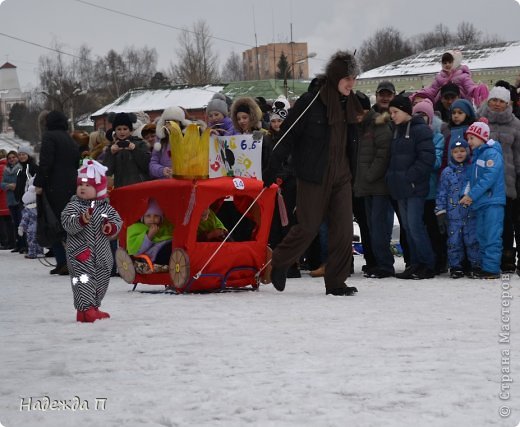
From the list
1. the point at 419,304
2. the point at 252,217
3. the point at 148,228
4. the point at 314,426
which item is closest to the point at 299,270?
the point at 252,217

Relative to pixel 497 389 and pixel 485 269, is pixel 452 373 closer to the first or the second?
pixel 497 389

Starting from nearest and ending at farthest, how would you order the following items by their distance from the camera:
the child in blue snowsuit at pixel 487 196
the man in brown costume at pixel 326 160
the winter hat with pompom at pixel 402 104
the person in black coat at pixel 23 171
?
the man in brown costume at pixel 326 160 → the child in blue snowsuit at pixel 487 196 → the winter hat with pompom at pixel 402 104 → the person in black coat at pixel 23 171

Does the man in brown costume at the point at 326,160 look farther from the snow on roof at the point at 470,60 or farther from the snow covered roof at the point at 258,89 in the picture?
the snow covered roof at the point at 258,89

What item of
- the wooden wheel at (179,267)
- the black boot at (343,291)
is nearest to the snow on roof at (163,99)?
the wooden wheel at (179,267)

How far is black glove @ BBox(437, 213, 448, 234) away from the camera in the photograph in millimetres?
9922

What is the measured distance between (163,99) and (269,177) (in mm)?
70892

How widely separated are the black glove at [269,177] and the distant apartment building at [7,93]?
121 metres

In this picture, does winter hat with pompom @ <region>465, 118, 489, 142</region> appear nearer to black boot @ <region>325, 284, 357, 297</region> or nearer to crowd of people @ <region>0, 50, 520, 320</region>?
crowd of people @ <region>0, 50, 520, 320</region>

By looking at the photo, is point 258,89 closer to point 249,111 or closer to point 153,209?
point 249,111

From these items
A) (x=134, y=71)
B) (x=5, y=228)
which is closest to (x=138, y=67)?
(x=134, y=71)

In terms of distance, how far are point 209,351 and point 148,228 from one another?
12.2 feet

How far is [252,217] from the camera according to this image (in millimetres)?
9469

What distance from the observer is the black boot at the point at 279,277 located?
864 centimetres

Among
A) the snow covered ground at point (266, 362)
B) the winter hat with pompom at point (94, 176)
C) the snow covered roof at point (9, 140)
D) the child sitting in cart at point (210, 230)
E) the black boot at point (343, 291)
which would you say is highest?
the snow covered roof at point (9, 140)
